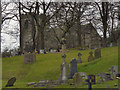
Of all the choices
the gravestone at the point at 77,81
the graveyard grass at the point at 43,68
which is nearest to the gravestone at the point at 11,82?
the graveyard grass at the point at 43,68

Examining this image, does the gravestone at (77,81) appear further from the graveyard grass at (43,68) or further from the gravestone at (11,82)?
the gravestone at (11,82)

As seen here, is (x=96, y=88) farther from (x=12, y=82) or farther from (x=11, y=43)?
(x=11, y=43)

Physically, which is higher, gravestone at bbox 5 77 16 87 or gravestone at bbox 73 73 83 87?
gravestone at bbox 73 73 83 87

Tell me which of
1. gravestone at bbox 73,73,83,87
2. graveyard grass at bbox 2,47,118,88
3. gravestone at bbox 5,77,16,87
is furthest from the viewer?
graveyard grass at bbox 2,47,118,88

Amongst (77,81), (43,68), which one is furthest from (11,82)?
(77,81)

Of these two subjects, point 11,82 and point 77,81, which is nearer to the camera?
point 77,81

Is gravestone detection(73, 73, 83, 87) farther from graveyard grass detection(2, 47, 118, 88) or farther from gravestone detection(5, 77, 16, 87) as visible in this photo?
gravestone detection(5, 77, 16, 87)

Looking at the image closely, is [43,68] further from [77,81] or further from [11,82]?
[77,81]

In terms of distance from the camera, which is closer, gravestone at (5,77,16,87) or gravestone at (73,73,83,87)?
gravestone at (73,73,83,87)

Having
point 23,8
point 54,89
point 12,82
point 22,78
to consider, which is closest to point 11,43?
point 23,8

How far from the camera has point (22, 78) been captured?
9828 millimetres

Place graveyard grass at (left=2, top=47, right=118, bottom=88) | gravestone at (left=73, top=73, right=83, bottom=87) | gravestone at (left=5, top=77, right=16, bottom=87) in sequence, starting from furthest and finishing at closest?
graveyard grass at (left=2, top=47, right=118, bottom=88) < gravestone at (left=5, top=77, right=16, bottom=87) < gravestone at (left=73, top=73, right=83, bottom=87)

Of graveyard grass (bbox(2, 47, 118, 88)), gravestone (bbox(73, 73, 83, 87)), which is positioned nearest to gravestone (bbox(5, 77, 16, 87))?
graveyard grass (bbox(2, 47, 118, 88))

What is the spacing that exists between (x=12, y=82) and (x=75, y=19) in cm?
1036
